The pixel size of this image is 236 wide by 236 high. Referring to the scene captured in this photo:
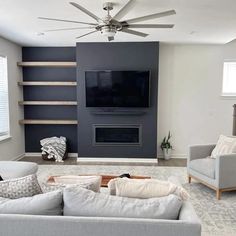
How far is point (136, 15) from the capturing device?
336 centimetres

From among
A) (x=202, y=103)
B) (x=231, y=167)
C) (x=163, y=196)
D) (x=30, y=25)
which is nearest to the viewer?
(x=163, y=196)

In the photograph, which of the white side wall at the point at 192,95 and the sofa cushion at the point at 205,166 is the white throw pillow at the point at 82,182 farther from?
the white side wall at the point at 192,95

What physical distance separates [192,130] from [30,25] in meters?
4.08

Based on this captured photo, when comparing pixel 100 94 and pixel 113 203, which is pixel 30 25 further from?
pixel 113 203

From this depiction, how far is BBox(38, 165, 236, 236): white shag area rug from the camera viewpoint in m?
2.73

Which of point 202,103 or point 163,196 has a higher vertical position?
point 202,103

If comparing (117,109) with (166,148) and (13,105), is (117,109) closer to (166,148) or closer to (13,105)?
→ (166,148)

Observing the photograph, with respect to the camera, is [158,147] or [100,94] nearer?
[100,94]

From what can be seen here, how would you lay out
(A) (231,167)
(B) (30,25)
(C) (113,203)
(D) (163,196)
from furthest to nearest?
1. (B) (30,25)
2. (A) (231,167)
3. (D) (163,196)
4. (C) (113,203)

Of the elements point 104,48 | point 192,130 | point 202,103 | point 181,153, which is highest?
point 104,48

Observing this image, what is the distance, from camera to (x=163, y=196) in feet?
5.89

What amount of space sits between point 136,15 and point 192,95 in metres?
2.89

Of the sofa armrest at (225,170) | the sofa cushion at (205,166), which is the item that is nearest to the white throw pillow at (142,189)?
the sofa armrest at (225,170)

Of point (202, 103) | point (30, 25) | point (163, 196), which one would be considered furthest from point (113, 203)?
point (202, 103)
